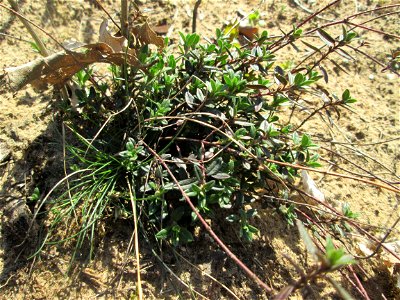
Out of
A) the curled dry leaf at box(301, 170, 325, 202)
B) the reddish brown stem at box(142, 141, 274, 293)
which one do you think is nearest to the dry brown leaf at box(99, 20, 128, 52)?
the reddish brown stem at box(142, 141, 274, 293)

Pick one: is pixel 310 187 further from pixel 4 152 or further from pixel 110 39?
pixel 4 152

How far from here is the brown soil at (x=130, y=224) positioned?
1.87 meters

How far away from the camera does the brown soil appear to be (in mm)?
1873

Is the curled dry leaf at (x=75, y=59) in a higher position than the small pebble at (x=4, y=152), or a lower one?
higher

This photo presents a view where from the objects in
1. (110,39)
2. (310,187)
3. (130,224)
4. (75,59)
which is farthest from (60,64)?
(310,187)

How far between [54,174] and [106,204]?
440mm

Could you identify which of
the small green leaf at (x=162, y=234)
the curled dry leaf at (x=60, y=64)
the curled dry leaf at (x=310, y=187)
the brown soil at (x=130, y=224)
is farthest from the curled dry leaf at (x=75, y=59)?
the curled dry leaf at (x=310, y=187)

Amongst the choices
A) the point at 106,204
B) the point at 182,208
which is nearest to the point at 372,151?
the point at 182,208

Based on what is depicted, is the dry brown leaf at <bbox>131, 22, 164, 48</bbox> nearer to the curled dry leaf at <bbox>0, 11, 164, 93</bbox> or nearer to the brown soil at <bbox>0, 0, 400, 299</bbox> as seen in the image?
the curled dry leaf at <bbox>0, 11, 164, 93</bbox>

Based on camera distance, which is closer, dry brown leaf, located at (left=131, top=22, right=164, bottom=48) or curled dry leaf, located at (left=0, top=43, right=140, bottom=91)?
curled dry leaf, located at (left=0, top=43, right=140, bottom=91)

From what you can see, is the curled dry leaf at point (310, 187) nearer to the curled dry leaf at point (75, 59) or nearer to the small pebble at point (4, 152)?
the curled dry leaf at point (75, 59)

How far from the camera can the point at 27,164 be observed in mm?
2150

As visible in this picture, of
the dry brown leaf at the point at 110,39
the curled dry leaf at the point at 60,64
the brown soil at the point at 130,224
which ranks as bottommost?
the brown soil at the point at 130,224

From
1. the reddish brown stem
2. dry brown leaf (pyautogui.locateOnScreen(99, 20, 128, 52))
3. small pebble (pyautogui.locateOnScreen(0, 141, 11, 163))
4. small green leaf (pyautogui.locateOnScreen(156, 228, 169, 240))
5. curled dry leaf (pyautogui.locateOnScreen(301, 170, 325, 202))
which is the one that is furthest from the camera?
curled dry leaf (pyautogui.locateOnScreen(301, 170, 325, 202))
